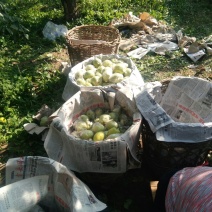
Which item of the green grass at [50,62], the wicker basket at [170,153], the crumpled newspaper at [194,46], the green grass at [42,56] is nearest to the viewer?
the wicker basket at [170,153]

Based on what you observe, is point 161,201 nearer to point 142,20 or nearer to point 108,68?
point 108,68

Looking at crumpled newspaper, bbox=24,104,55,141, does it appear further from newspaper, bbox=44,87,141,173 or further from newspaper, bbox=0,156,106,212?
newspaper, bbox=0,156,106,212

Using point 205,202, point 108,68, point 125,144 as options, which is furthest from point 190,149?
point 108,68

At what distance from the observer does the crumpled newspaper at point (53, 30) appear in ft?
16.3

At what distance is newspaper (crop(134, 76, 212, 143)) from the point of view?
83.2 inches

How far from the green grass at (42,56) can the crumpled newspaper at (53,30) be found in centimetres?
11

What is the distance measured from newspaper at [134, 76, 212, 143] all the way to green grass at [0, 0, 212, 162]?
3.96 feet

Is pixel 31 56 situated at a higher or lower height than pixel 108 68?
lower

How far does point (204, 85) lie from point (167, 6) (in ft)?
13.2

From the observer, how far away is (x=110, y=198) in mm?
2510

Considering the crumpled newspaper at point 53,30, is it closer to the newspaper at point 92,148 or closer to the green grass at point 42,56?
the green grass at point 42,56

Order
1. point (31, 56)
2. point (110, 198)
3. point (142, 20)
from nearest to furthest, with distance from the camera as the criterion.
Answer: point (110, 198) < point (31, 56) < point (142, 20)

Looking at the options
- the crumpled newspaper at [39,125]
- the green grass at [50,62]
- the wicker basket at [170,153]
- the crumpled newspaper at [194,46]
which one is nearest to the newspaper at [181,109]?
the wicker basket at [170,153]

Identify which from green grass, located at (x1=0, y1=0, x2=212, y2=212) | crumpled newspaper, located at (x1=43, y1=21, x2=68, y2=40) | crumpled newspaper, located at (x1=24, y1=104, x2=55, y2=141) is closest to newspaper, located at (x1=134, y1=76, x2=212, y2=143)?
green grass, located at (x1=0, y1=0, x2=212, y2=212)
